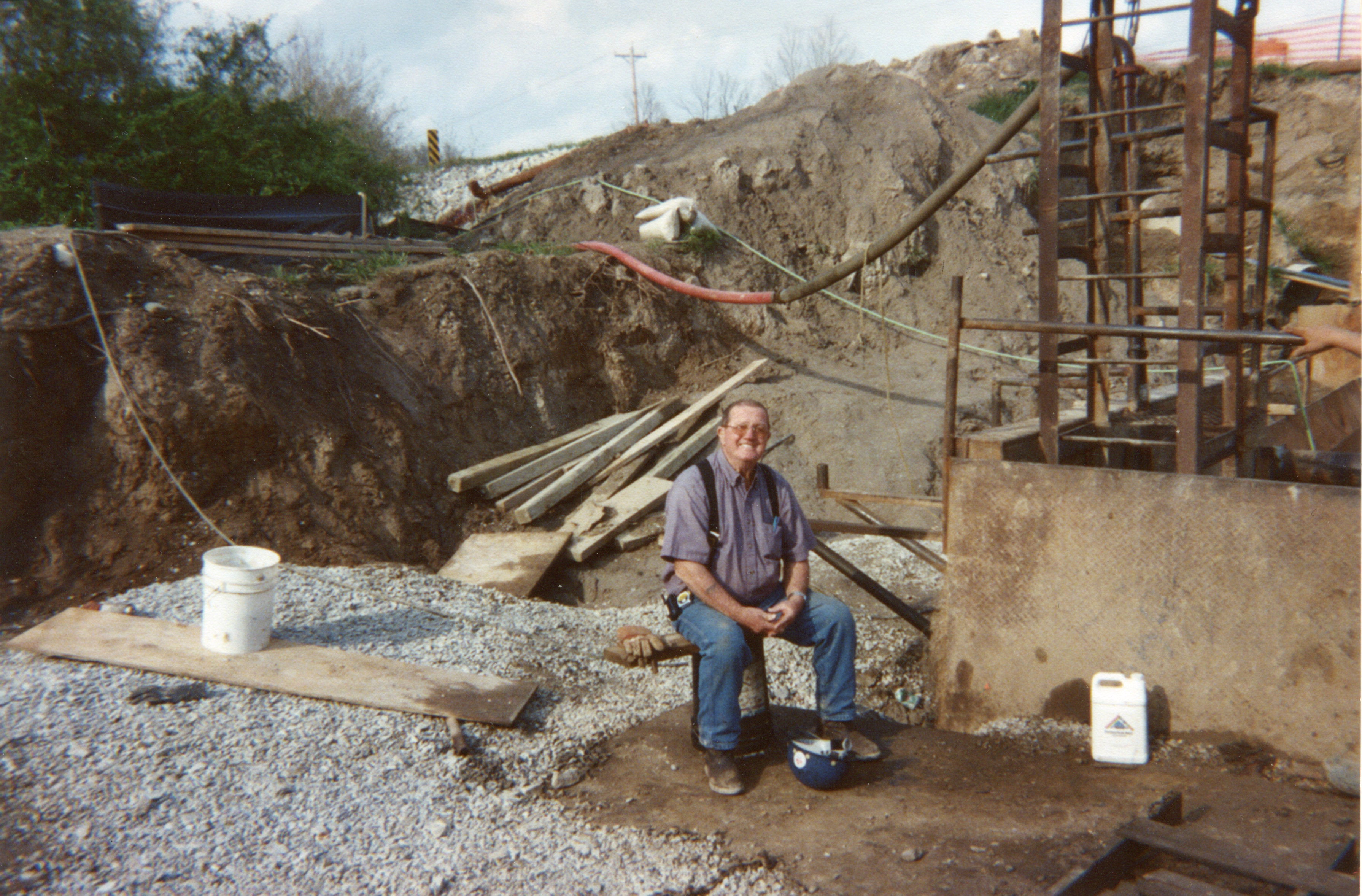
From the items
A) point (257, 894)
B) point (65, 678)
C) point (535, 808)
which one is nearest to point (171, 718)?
point (65, 678)

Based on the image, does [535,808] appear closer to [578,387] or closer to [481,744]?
[481,744]

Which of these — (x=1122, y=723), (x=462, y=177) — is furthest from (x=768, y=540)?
(x=462, y=177)

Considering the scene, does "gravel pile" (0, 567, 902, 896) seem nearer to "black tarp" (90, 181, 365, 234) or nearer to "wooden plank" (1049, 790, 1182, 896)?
"wooden plank" (1049, 790, 1182, 896)

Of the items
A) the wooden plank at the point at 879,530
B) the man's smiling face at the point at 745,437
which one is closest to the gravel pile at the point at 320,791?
the wooden plank at the point at 879,530

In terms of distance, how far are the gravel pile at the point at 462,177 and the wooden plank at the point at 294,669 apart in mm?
13627

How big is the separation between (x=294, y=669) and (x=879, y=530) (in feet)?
10.7

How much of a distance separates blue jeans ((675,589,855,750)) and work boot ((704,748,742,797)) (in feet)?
0.10

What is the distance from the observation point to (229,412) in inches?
292

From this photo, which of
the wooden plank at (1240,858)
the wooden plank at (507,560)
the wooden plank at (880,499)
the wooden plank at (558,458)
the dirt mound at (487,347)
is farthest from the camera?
the wooden plank at (558,458)

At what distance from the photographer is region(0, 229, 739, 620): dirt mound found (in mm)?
6762

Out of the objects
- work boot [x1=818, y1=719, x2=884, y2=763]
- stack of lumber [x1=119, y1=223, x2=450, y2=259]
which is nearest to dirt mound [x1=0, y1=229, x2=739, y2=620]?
stack of lumber [x1=119, y1=223, x2=450, y2=259]

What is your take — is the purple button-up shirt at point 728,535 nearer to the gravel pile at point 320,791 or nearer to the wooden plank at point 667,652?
the wooden plank at point 667,652

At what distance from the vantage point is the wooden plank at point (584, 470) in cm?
856

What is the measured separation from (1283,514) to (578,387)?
7.82 metres
